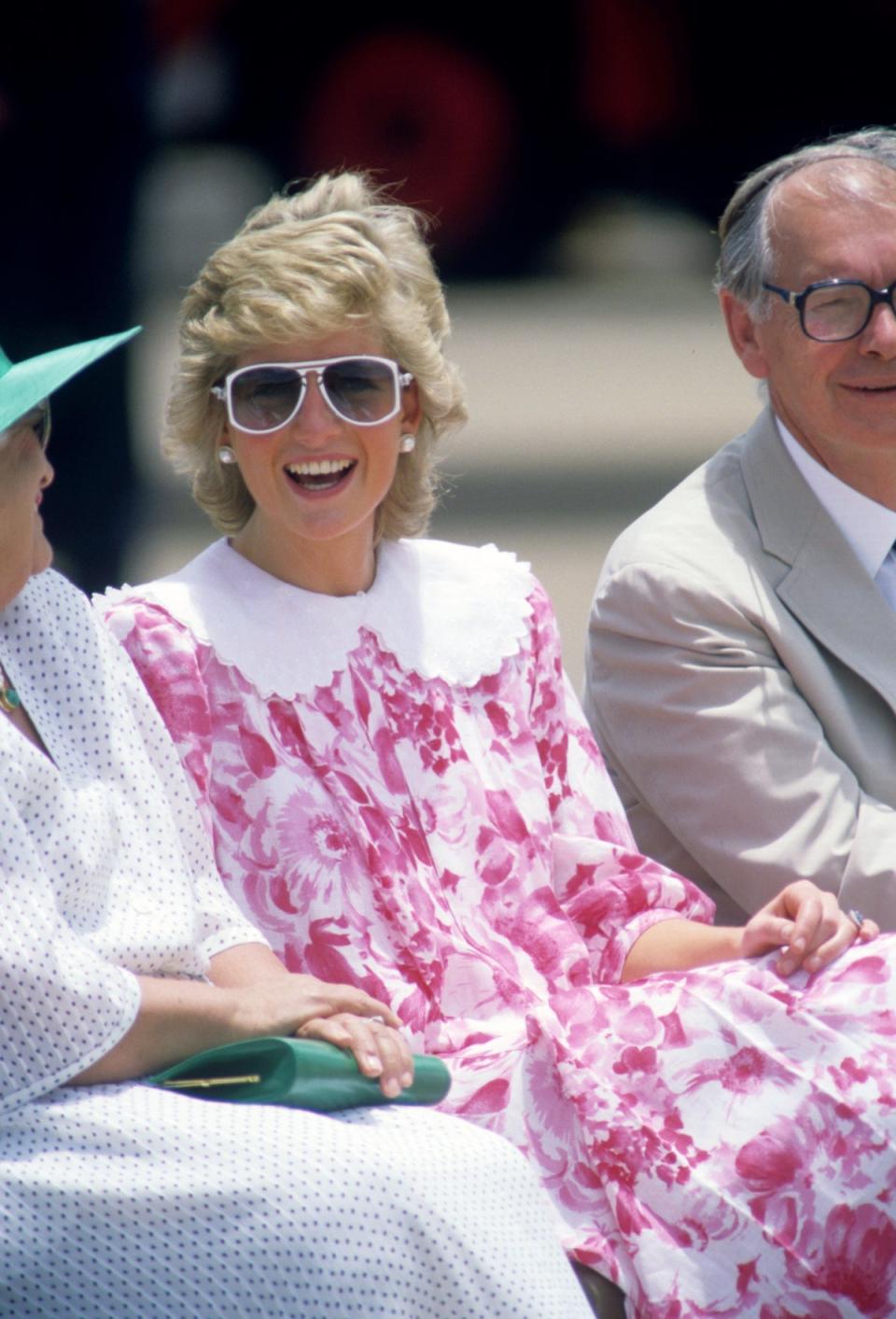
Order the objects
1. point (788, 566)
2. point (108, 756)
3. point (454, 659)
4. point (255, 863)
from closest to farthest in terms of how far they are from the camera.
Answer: point (108, 756), point (255, 863), point (454, 659), point (788, 566)

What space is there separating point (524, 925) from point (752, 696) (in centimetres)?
54

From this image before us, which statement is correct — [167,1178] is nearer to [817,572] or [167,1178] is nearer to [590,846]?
[590,846]

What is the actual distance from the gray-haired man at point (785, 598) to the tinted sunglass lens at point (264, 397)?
66 centimetres

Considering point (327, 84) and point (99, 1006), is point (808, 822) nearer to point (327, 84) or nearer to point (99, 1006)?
point (99, 1006)

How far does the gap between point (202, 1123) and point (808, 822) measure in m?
1.23

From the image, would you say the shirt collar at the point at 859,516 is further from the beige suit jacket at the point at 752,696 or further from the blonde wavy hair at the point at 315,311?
the blonde wavy hair at the point at 315,311

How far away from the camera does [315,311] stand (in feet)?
9.88

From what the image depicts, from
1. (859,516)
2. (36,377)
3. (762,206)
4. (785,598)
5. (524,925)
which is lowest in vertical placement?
(524,925)

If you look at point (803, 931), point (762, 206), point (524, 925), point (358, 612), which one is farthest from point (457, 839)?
point (762, 206)

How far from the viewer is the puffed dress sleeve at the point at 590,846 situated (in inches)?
122

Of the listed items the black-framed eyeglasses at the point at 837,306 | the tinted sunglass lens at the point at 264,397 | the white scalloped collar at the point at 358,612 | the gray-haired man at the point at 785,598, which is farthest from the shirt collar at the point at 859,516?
the tinted sunglass lens at the point at 264,397

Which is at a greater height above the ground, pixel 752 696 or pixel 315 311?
pixel 315 311

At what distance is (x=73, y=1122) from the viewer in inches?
90.7

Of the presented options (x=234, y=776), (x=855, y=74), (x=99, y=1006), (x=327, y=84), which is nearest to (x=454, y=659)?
(x=234, y=776)
